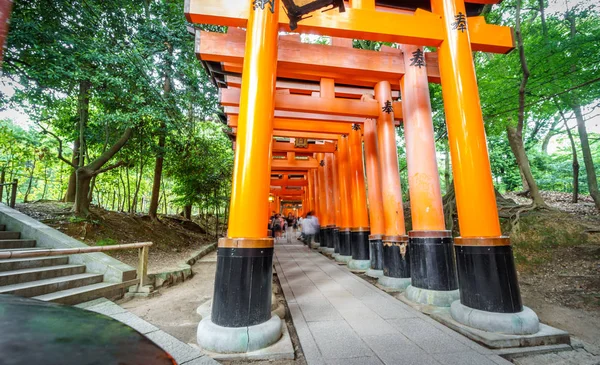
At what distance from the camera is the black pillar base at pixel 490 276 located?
11.2 feet

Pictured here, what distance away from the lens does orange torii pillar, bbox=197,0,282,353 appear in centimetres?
304

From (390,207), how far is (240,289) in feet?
13.2

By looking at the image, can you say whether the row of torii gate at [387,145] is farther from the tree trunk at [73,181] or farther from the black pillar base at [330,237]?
the tree trunk at [73,181]

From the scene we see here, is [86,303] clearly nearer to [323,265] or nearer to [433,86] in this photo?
[323,265]

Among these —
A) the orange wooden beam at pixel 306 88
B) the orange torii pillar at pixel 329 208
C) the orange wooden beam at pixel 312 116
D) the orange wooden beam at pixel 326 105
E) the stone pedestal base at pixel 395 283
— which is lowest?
the stone pedestal base at pixel 395 283

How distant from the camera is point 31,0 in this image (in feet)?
20.5

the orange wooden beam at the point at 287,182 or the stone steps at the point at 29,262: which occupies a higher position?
the orange wooden beam at the point at 287,182

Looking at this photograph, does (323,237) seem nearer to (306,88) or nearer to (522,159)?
(306,88)

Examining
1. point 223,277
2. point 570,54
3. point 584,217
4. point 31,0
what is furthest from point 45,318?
point 584,217

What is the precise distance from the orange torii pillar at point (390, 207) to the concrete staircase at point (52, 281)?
17.1ft

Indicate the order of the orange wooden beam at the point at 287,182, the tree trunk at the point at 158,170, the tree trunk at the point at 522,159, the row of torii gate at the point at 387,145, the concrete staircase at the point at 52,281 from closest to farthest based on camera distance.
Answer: the row of torii gate at the point at 387,145 → the concrete staircase at the point at 52,281 → the tree trunk at the point at 522,159 → the tree trunk at the point at 158,170 → the orange wooden beam at the point at 287,182

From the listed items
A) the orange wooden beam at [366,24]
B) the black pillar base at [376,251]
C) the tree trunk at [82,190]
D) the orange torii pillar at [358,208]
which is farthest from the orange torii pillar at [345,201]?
the tree trunk at [82,190]

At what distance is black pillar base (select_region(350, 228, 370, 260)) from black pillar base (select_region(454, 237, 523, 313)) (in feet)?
13.3

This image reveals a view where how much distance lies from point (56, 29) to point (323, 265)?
911 centimetres
